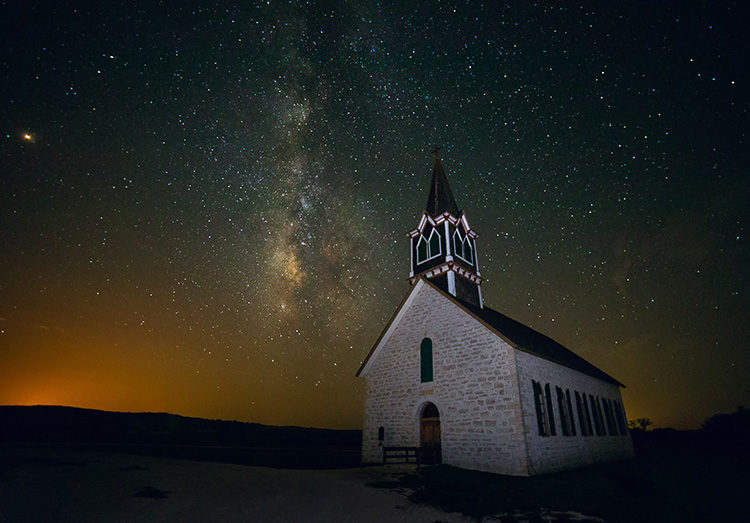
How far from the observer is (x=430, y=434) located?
1609cm

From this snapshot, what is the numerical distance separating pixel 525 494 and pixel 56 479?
12.5 metres

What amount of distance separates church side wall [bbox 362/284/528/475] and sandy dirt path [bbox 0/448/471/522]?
579 cm

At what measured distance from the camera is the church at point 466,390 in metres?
13.7

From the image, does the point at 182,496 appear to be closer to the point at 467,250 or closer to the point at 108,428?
the point at 467,250

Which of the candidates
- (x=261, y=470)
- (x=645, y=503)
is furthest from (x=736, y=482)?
(x=261, y=470)

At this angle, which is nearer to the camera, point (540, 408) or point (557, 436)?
point (540, 408)

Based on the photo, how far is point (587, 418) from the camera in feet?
65.6

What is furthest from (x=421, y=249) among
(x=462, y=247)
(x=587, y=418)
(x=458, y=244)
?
(x=587, y=418)

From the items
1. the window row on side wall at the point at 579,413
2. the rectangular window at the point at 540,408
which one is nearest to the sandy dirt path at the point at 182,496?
the rectangular window at the point at 540,408

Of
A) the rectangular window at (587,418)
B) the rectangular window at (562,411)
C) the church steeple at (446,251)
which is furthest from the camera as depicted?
the church steeple at (446,251)

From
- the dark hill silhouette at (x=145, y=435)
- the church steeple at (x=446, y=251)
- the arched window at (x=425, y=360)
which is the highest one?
the church steeple at (x=446, y=251)

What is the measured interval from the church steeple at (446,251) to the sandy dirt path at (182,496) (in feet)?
44.5

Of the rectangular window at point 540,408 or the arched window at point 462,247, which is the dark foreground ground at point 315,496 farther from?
the arched window at point 462,247

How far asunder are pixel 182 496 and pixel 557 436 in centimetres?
1573
